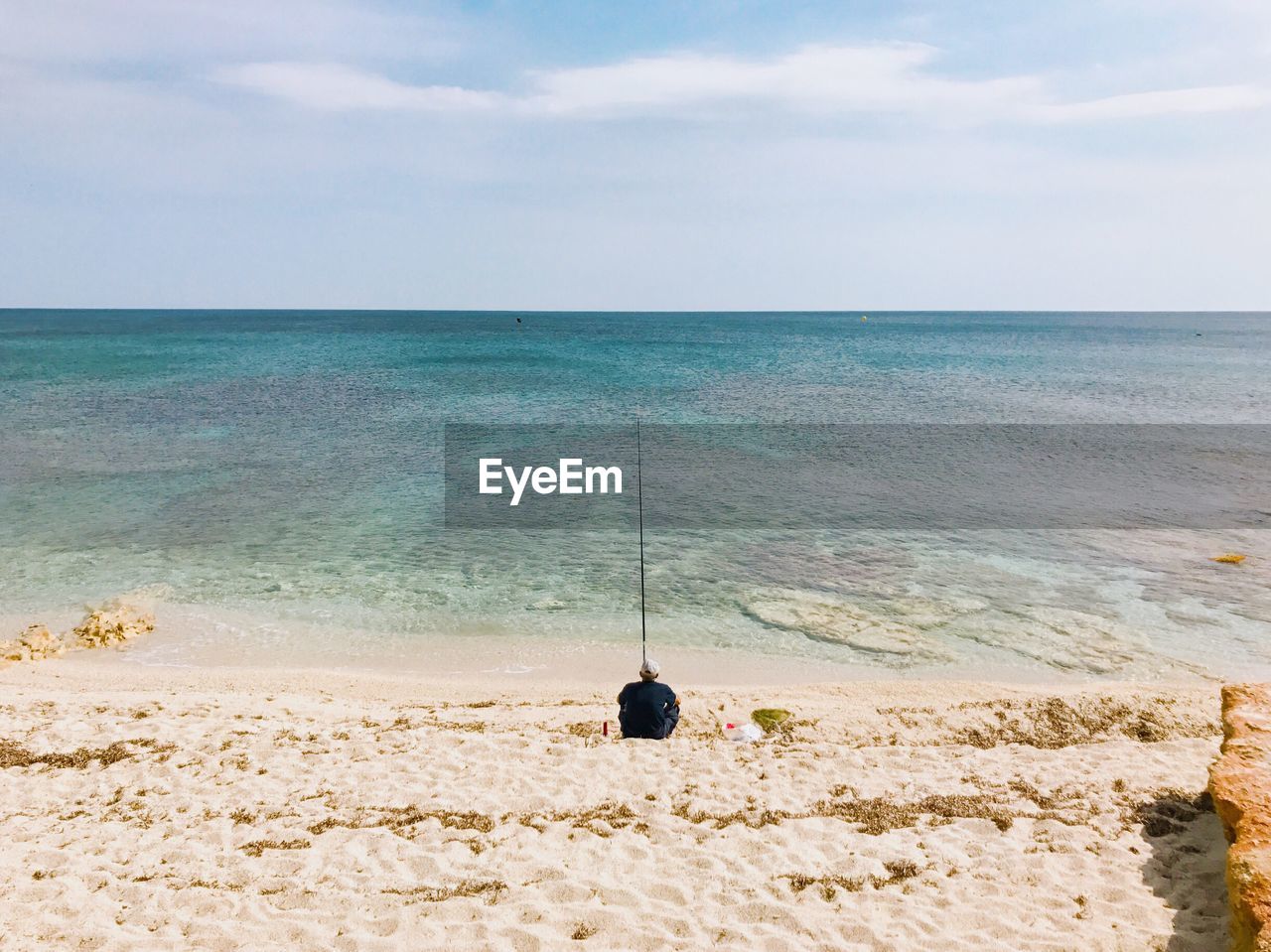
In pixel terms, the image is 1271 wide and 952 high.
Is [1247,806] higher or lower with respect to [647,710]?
higher

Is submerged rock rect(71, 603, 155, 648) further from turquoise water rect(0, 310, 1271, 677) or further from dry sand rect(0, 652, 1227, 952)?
dry sand rect(0, 652, 1227, 952)

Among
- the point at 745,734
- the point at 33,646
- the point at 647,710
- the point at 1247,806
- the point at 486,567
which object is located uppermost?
the point at 1247,806

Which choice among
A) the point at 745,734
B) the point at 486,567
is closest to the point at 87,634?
the point at 486,567

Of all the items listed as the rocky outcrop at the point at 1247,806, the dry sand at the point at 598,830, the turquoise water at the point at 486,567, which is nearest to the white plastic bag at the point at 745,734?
the dry sand at the point at 598,830

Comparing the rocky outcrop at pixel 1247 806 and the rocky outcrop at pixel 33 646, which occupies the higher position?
the rocky outcrop at pixel 1247 806

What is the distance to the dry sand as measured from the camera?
535 cm

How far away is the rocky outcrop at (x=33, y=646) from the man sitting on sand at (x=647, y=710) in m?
10.1

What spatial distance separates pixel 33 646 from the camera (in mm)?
12586

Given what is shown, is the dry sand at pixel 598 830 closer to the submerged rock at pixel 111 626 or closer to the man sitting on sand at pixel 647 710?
the man sitting on sand at pixel 647 710

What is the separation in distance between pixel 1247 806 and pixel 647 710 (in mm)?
5498

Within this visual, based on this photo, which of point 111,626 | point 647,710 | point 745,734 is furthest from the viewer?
point 111,626

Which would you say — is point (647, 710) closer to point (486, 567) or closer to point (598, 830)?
point (598, 830)

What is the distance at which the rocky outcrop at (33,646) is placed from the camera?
12.3 metres

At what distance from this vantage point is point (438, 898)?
568 cm
